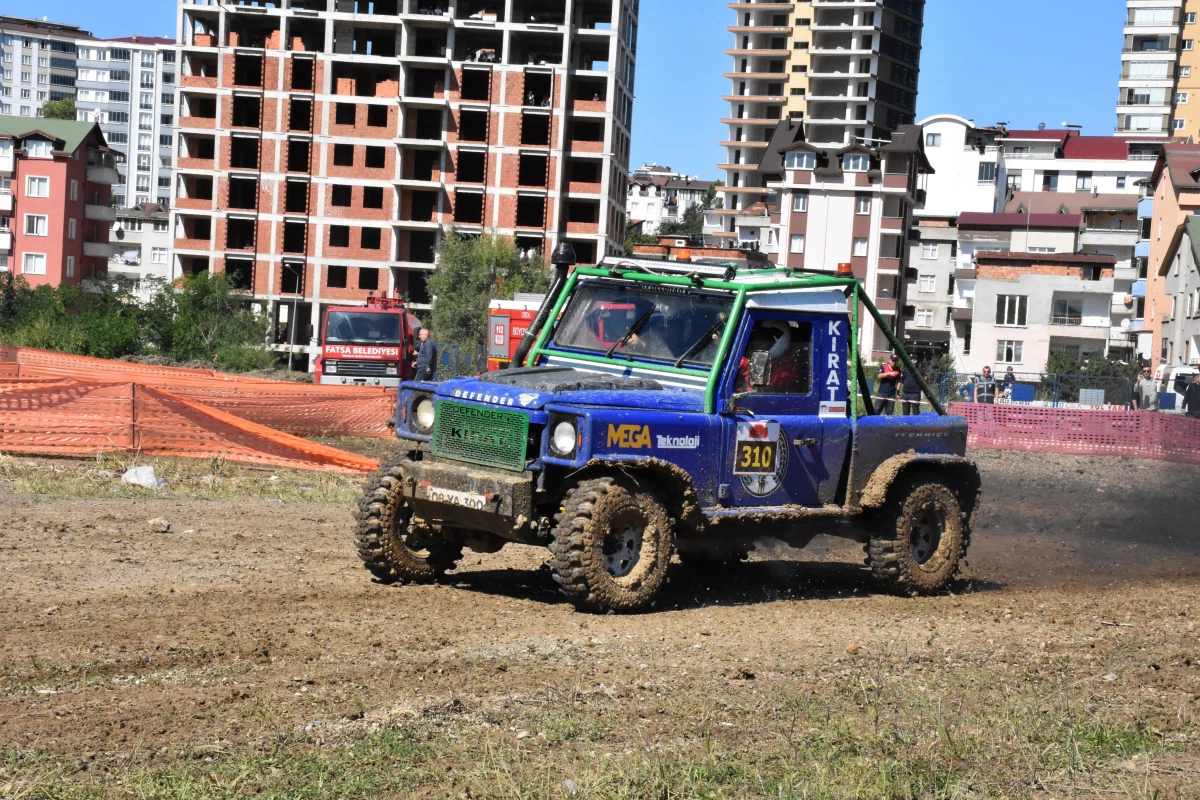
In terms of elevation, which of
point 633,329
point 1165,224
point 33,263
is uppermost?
point 1165,224

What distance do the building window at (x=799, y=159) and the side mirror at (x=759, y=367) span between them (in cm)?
8121

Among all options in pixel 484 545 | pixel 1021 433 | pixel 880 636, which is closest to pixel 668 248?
pixel 484 545

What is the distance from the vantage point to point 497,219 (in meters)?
83.6

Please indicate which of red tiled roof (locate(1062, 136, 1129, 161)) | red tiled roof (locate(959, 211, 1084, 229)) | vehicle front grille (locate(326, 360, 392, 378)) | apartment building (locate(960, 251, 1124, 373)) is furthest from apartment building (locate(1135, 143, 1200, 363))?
vehicle front grille (locate(326, 360, 392, 378))

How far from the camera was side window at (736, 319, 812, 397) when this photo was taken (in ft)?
33.0

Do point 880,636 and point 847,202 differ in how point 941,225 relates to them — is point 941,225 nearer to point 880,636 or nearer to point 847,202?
point 847,202

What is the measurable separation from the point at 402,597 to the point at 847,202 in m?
80.7

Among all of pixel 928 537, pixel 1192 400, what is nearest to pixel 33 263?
pixel 1192 400

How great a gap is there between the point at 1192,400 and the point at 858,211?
55340mm

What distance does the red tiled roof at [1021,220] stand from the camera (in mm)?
90375

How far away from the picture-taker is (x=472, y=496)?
912 centimetres

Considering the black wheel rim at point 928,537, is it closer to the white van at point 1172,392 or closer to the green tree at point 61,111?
the white van at point 1172,392

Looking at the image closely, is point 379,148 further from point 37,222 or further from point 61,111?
point 61,111

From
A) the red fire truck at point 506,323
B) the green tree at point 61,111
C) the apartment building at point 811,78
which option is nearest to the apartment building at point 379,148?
the apartment building at point 811,78
